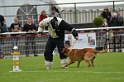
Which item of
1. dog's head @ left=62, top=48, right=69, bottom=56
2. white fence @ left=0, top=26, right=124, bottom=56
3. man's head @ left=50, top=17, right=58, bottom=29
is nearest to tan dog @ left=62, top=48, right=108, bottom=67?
dog's head @ left=62, top=48, right=69, bottom=56

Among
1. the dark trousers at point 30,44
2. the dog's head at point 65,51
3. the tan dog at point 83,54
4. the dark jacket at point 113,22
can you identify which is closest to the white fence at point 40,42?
the dark trousers at point 30,44

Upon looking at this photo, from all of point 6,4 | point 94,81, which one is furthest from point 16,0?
point 94,81

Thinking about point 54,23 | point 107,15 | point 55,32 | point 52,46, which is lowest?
point 52,46

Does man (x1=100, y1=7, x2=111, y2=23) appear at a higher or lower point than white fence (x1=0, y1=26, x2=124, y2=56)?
higher

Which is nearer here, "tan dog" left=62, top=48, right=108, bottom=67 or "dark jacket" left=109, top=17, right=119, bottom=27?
"tan dog" left=62, top=48, right=108, bottom=67

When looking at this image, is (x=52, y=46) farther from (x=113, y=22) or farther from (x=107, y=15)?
(x=107, y=15)

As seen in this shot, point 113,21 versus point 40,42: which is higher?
point 113,21

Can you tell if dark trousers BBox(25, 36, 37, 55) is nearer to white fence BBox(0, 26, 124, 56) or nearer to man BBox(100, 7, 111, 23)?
white fence BBox(0, 26, 124, 56)

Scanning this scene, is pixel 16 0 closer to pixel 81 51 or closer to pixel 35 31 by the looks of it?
pixel 35 31

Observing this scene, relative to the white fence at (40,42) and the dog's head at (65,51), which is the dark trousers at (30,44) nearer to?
the white fence at (40,42)

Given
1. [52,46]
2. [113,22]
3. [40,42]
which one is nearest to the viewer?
[52,46]

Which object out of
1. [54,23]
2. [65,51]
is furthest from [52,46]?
[54,23]

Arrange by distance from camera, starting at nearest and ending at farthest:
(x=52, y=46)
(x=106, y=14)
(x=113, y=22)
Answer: (x=52, y=46) < (x=113, y=22) < (x=106, y=14)

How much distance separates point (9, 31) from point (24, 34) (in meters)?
1.19
